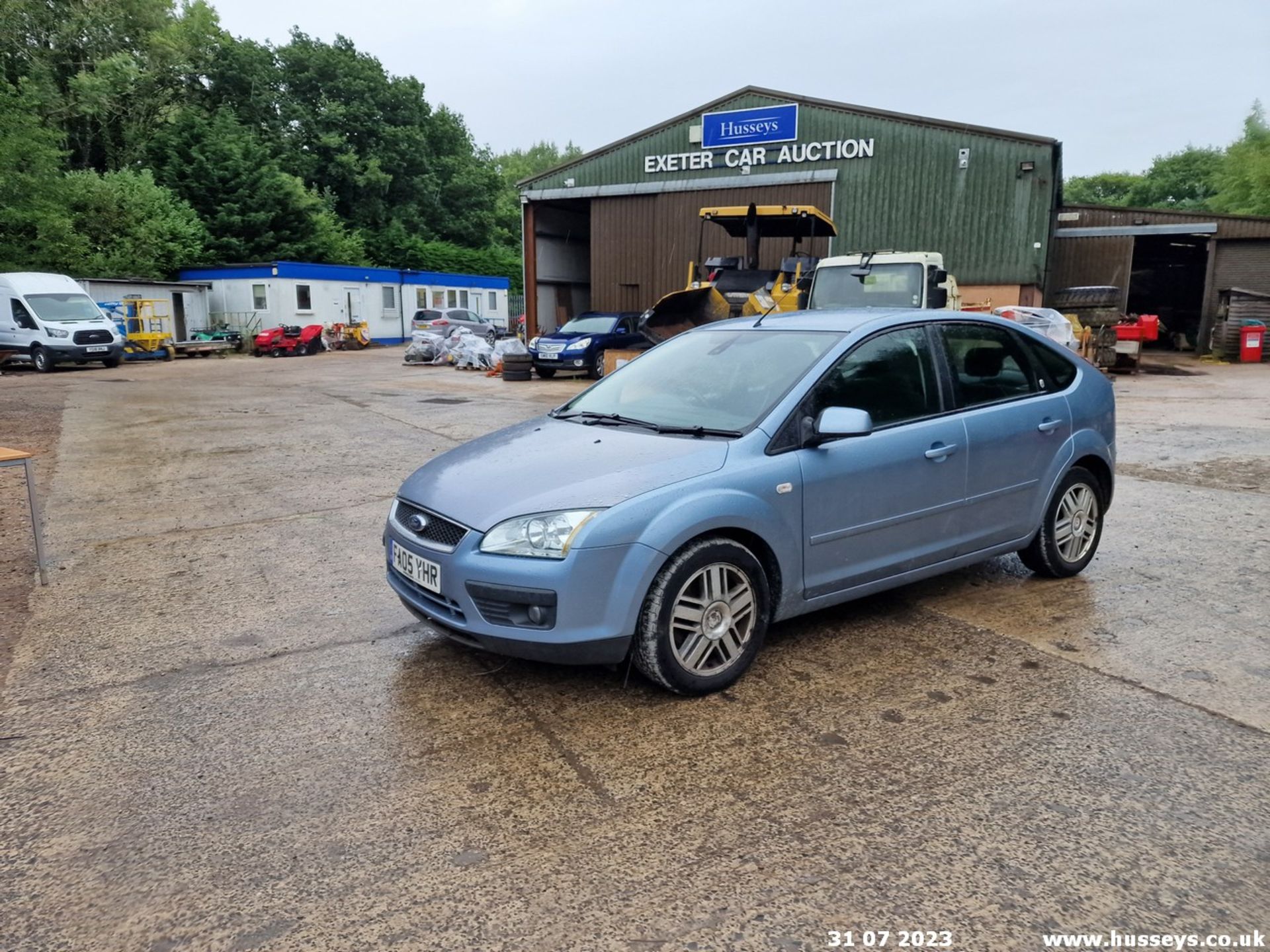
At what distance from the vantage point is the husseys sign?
21.3m

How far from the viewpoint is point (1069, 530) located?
16.6 ft

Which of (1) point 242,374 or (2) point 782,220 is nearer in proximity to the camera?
(2) point 782,220

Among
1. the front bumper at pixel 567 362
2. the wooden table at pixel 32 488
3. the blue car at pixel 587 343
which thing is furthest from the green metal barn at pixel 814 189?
the wooden table at pixel 32 488

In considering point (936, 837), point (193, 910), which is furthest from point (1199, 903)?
point (193, 910)

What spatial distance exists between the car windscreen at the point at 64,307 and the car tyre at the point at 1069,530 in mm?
25439

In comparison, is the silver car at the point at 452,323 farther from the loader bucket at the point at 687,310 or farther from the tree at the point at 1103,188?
the tree at the point at 1103,188

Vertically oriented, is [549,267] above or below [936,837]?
above

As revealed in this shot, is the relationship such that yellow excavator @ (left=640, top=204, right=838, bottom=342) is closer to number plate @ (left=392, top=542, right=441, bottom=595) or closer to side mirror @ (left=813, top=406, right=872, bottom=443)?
side mirror @ (left=813, top=406, right=872, bottom=443)

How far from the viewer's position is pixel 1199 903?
2352 mm

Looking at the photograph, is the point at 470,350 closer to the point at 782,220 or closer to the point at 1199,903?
the point at 782,220

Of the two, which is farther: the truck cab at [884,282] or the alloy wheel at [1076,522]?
the truck cab at [884,282]

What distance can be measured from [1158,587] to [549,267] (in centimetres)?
2315

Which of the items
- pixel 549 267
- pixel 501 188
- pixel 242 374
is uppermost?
pixel 501 188

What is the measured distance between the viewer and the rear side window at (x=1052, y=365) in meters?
4.96
